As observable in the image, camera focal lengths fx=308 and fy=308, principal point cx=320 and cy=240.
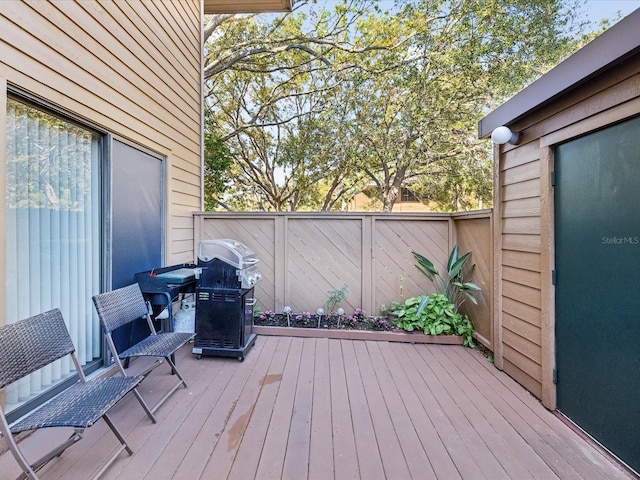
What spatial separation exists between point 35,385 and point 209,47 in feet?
25.9

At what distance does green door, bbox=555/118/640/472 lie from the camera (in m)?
1.69

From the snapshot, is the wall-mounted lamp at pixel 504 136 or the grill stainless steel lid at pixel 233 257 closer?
the wall-mounted lamp at pixel 504 136

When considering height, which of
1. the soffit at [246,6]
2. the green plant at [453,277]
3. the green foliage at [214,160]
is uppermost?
the soffit at [246,6]

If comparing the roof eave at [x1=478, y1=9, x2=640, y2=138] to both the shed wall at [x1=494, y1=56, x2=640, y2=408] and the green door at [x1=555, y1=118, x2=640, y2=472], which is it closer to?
the shed wall at [x1=494, y1=56, x2=640, y2=408]

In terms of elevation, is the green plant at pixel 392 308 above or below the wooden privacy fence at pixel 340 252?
below

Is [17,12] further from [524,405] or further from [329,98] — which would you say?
[329,98]

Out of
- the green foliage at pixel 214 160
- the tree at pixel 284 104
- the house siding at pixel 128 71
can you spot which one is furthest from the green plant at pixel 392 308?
the tree at pixel 284 104

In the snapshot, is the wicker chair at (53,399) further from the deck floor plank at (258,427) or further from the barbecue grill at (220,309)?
the barbecue grill at (220,309)

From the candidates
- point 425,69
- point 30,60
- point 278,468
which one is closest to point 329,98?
point 425,69

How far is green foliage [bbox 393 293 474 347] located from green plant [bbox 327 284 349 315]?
73cm

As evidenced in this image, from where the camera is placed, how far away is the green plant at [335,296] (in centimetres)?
398

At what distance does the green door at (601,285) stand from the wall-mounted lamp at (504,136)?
0.45 metres

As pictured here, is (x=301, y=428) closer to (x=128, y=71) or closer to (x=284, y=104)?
(x=128, y=71)

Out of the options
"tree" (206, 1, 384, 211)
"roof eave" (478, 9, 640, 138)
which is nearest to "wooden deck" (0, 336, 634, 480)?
"roof eave" (478, 9, 640, 138)
